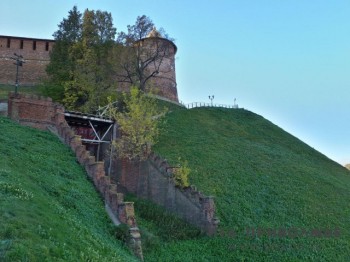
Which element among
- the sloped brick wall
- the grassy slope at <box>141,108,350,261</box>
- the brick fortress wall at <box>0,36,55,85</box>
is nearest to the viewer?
the grassy slope at <box>141,108,350,261</box>

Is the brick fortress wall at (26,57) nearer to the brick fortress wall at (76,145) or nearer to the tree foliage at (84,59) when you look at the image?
the tree foliage at (84,59)

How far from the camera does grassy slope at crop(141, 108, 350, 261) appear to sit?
19094mm

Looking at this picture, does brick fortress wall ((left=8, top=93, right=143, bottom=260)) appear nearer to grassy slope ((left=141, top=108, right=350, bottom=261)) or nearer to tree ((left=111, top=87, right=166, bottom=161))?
grassy slope ((left=141, top=108, right=350, bottom=261))

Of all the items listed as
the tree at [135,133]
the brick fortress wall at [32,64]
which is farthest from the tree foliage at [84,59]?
the brick fortress wall at [32,64]

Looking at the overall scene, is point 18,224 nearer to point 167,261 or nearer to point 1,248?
point 1,248

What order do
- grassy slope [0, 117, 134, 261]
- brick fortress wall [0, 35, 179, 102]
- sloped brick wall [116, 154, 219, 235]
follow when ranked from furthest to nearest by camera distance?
brick fortress wall [0, 35, 179, 102]
sloped brick wall [116, 154, 219, 235]
grassy slope [0, 117, 134, 261]

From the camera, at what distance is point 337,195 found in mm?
28688

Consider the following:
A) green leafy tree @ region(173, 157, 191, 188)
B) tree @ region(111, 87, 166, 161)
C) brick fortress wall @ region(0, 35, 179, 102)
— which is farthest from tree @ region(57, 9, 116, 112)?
brick fortress wall @ region(0, 35, 179, 102)

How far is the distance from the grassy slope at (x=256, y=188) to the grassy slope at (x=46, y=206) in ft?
11.8

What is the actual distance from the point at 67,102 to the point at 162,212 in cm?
1693

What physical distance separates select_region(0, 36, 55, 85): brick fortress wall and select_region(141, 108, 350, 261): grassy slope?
70.2 ft

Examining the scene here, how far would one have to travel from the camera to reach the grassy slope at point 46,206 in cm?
863

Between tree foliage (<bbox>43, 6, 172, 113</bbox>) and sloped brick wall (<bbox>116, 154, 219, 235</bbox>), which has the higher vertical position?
tree foliage (<bbox>43, 6, 172, 113</bbox>)

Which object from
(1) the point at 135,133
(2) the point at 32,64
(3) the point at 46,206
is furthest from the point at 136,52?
(3) the point at 46,206
